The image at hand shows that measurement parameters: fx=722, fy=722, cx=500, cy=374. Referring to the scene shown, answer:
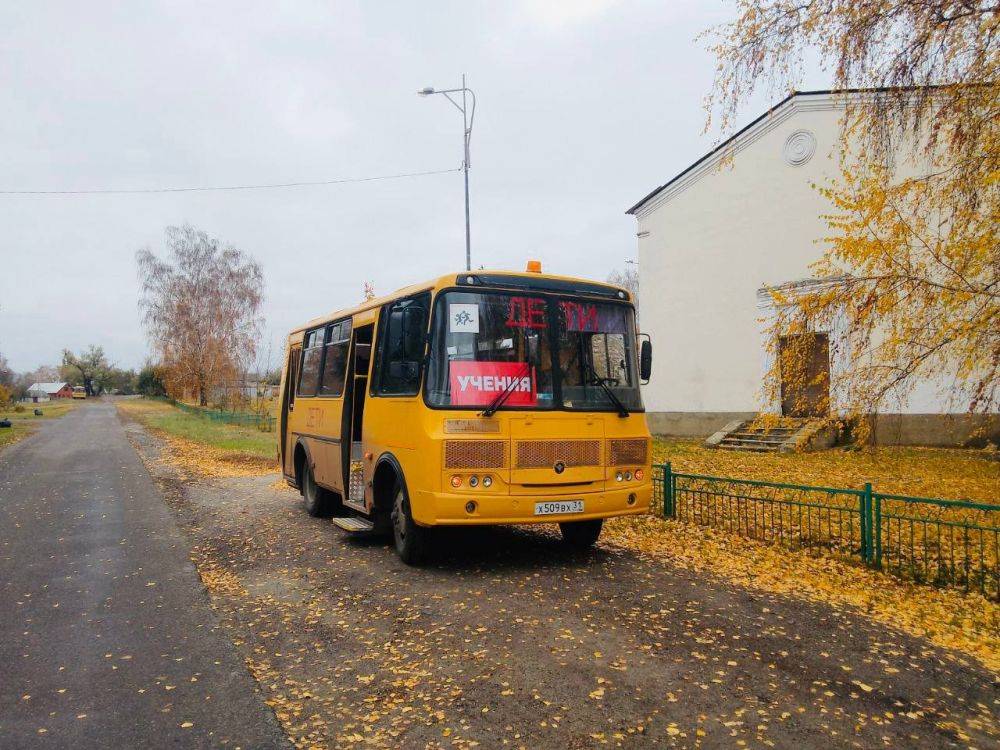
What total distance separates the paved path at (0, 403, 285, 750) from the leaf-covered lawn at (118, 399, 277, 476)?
7673mm

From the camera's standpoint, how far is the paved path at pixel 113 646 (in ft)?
12.8

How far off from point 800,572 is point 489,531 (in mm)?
3907

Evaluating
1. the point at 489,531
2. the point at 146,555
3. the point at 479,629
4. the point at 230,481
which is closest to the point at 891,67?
the point at 489,531

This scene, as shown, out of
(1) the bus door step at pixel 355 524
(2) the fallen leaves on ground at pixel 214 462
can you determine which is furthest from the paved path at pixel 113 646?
(2) the fallen leaves on ground at pixel 214 462

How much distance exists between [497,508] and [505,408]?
933 mm

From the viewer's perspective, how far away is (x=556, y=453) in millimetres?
6938

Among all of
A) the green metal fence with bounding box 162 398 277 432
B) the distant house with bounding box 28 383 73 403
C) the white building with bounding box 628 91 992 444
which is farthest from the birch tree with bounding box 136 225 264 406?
the distant house with bounding box 28 383 73 403

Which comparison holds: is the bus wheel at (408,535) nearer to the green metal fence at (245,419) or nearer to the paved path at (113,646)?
the paved path at (113,646)

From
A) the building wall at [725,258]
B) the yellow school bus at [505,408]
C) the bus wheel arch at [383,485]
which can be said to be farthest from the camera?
the building wall at [725,258]

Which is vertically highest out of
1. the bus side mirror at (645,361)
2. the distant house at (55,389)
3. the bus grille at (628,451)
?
the distant house at (55,389)

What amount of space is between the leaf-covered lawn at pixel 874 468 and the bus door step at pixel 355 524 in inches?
289

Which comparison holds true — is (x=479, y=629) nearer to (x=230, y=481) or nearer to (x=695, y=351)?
(x=230, y=481)

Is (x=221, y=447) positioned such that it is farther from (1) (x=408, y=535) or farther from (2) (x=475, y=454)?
(2) (x=475, y=454)

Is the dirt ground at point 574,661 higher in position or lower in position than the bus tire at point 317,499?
lower
